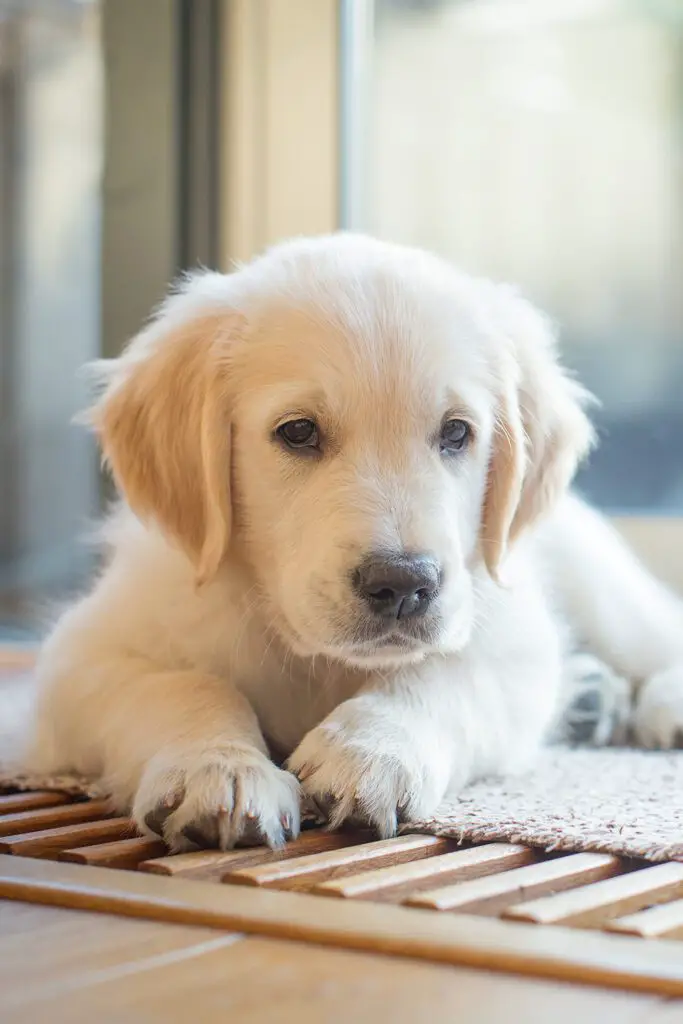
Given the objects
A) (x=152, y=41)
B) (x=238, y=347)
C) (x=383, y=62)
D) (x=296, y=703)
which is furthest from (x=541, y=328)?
(x=152, y=41)

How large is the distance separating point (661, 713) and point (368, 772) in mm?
1012

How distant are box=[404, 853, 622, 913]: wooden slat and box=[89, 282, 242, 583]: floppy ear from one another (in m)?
0.71

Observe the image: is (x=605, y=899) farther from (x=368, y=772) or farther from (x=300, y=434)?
(x=300, y=434)

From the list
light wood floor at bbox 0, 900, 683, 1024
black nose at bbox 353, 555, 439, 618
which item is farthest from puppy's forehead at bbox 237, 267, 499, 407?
light wood floor at bbox 0, 900, 683, 1024

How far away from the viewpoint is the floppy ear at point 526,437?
204 centimetres

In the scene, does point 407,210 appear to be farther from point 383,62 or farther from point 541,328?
point 541,328

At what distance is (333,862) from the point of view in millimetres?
1396

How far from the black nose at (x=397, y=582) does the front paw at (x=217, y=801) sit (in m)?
0.23

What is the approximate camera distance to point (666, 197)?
343 cm

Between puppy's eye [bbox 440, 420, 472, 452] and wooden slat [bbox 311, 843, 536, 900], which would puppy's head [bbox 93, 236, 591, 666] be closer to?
puppy's eye [bbox 440, 420, 472, 452]

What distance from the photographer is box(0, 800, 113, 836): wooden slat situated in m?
1.64

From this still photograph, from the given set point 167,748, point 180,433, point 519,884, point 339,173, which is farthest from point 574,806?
point 339,173

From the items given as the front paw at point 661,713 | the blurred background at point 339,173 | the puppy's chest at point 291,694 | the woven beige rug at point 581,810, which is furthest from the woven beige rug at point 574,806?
the blurred background at point 339,173

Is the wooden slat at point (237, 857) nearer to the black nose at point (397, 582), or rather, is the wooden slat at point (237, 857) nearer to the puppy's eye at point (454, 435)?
the black nose at point (397, 582)
